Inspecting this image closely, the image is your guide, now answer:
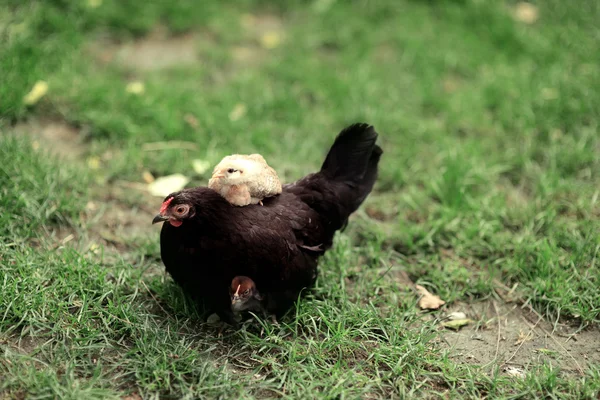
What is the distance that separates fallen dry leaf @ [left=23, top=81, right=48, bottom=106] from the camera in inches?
172

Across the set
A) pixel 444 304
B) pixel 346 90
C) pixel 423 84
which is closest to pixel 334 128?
pixel 346 90

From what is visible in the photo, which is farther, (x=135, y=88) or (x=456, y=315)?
(x=135, y=88)

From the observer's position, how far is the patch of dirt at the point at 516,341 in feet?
10.0

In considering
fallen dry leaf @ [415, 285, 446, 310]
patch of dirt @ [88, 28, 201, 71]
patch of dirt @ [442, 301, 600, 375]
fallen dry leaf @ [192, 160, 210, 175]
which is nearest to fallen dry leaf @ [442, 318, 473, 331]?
patch of dirt @ [442, 301, 600, 375]

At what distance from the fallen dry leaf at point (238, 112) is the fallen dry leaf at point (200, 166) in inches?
24.5

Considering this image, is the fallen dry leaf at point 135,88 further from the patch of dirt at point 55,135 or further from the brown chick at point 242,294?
the brown chick at point 242,294

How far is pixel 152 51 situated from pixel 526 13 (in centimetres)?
367

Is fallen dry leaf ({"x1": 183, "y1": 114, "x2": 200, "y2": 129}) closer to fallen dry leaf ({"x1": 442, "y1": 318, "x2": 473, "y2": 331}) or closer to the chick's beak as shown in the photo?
the chick's beak

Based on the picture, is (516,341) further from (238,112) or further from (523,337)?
(238,112)

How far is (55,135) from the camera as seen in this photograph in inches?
171

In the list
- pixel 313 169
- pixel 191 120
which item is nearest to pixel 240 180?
pixel 313 169

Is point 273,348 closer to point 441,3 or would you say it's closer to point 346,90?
point 346,90

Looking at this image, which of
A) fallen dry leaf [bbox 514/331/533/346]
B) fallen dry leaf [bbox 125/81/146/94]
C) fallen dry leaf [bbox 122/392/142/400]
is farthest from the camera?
fallen dry leaf [bbox 125/81/146/94]

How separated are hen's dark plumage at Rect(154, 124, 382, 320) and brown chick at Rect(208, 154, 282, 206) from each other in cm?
4
